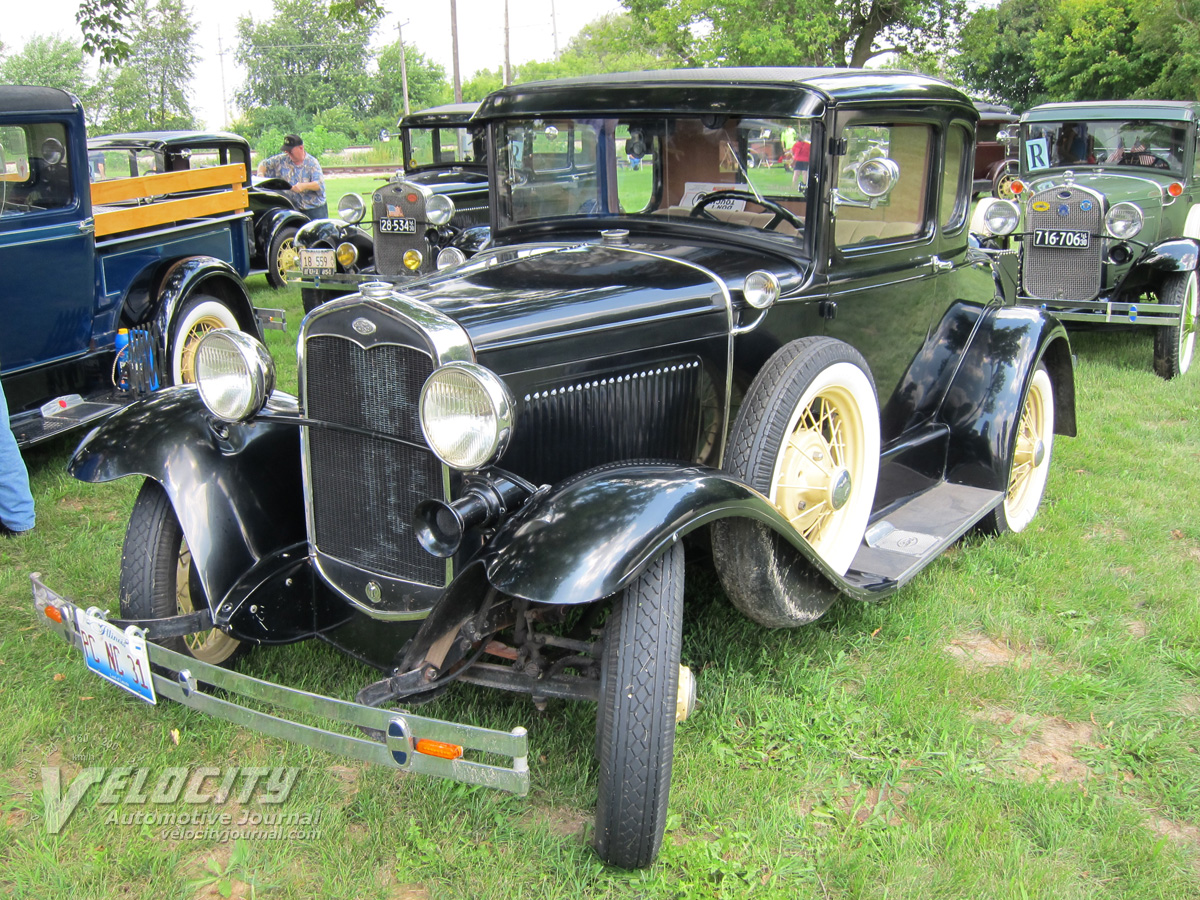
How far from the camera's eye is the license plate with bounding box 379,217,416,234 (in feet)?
29.3

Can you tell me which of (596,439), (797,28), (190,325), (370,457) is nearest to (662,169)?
(596,439)

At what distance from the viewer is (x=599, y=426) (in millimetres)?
2744

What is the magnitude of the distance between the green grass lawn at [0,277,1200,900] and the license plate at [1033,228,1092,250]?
4.12 meters

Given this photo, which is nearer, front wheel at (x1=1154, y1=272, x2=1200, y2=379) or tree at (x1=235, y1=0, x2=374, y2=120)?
front wheel at (x1=1154, y1=272, x2=1200, y2=379)

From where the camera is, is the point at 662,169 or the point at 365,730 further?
the point at 662,169

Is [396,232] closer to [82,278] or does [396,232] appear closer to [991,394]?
[82,278]

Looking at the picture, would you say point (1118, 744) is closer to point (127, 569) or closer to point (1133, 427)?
point (127, 569)

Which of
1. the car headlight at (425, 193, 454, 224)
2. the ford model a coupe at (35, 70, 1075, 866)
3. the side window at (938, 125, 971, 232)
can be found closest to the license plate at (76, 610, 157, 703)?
the ford model a coupe at (35, 70, 1075, 866)

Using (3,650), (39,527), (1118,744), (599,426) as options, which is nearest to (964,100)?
(599,426)

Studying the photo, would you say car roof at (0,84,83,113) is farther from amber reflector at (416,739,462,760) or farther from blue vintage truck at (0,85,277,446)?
amber reflector at (416,739,462,760)

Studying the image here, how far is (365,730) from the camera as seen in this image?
2.19 meters

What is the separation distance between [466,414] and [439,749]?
75 cm

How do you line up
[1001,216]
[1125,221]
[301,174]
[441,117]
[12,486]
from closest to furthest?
[12,486] < [1001,216] < [1125,221] < [441,117] < [301,174]

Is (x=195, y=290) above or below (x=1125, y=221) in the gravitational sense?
below
